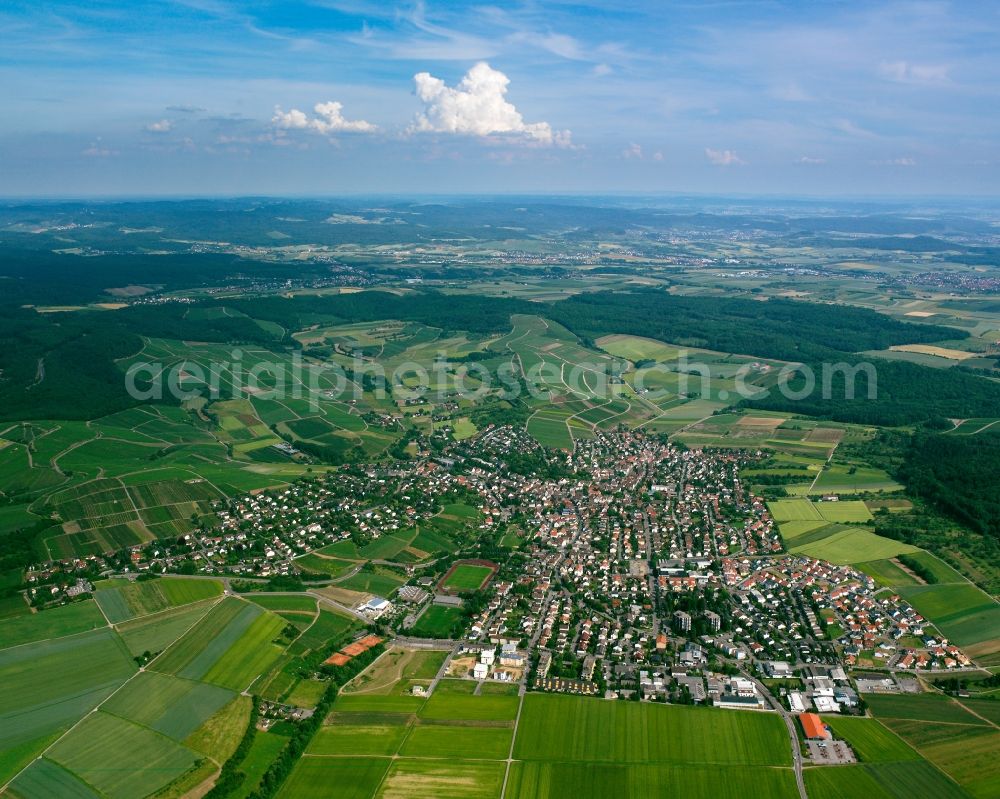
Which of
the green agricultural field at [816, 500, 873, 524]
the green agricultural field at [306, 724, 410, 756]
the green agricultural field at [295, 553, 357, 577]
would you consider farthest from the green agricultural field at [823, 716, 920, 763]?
the green agricultural field at [295, 553, 357, 577]

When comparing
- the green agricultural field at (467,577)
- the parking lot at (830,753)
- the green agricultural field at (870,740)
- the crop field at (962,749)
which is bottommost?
the green agricultural field at (467,577)

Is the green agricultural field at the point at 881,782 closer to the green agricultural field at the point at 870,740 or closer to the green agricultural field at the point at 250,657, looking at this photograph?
the green agricultural field at the point at 870,740

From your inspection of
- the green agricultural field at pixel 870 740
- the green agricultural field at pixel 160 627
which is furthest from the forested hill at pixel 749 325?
the green agricultural field at pixel 160 627

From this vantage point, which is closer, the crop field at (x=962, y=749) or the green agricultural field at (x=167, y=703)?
the crop field at (x=962, y=749)

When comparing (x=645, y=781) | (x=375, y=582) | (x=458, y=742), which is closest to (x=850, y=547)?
(x=645, y=781)

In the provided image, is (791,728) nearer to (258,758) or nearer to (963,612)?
(963,612)

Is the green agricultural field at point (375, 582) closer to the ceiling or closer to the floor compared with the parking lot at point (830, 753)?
closer to the floor

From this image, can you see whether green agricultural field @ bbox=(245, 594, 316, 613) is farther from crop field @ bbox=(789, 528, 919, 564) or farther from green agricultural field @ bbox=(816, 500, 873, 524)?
green agricultural field @ bbox=(816, 500, 873, 524)
